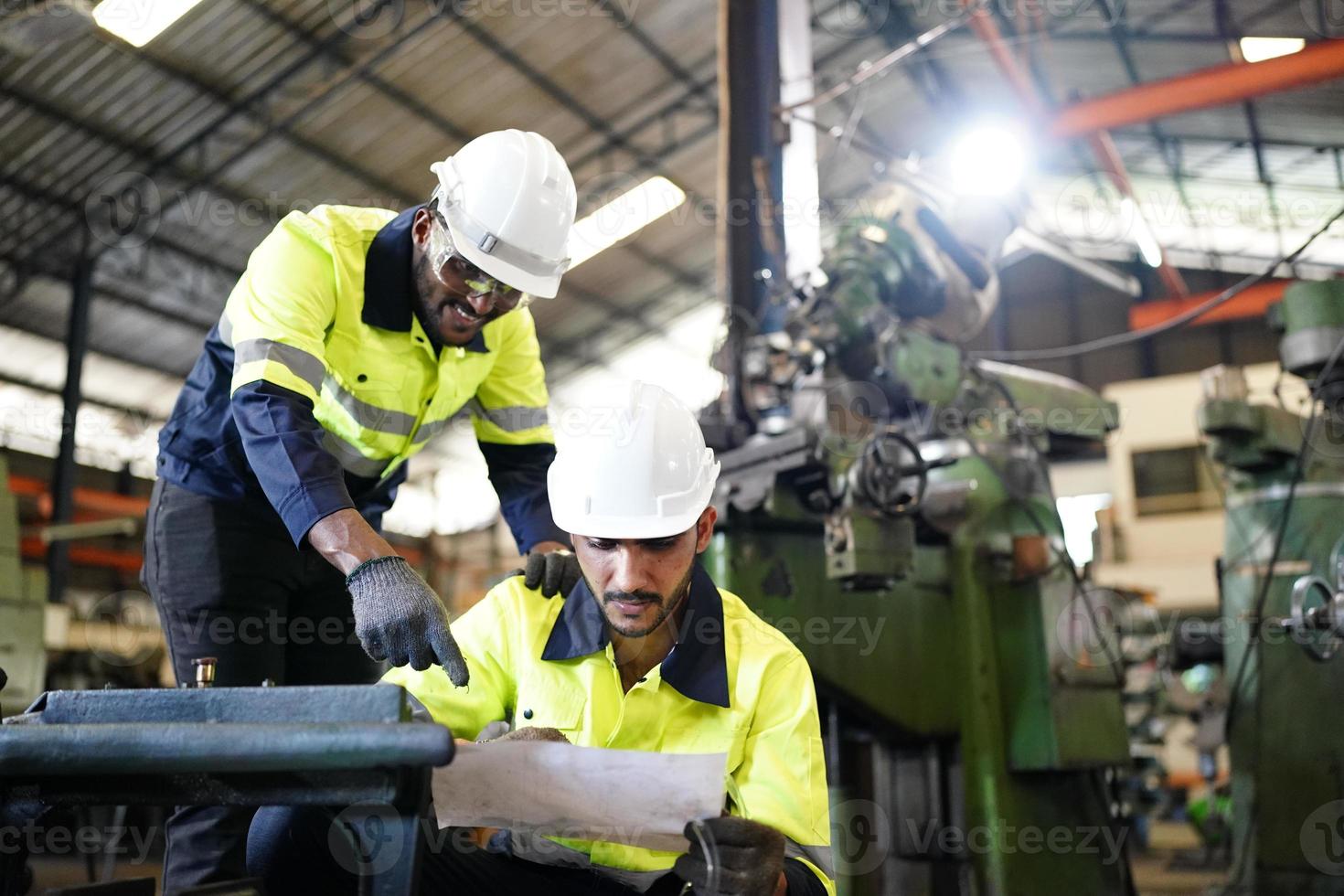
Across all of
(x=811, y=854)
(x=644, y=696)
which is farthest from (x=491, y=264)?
(x=811, y=854)

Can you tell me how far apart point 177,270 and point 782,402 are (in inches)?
330

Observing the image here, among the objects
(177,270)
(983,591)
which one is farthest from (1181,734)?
(177,270)

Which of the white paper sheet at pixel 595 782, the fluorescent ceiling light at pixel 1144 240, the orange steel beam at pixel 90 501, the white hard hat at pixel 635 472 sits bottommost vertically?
the white paper sheet at pixel 595 782

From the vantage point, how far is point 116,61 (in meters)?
7.67

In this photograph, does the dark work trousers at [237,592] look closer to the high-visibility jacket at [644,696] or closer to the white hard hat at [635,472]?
the high-visibility jacket at [644,696]

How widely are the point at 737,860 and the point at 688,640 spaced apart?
0.40 metres

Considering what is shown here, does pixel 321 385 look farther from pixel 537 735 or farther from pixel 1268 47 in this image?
pixel 1268 47

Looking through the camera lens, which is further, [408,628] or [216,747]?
[408,628]

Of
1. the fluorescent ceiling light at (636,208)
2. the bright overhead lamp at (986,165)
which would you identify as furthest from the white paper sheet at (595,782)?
the fluorescent ceiling light at (636,208)

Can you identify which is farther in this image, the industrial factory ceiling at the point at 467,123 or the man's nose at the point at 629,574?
the industrial factory ceiling at the point at 467,123

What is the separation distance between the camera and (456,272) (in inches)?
76.4

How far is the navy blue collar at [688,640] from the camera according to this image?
1534mm

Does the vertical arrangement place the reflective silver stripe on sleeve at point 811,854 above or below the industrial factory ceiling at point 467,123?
below

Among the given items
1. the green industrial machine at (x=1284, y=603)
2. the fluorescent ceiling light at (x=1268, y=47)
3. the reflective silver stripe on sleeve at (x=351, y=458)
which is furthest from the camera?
the fluorescent ceiling light at (x=1268, y=47)
